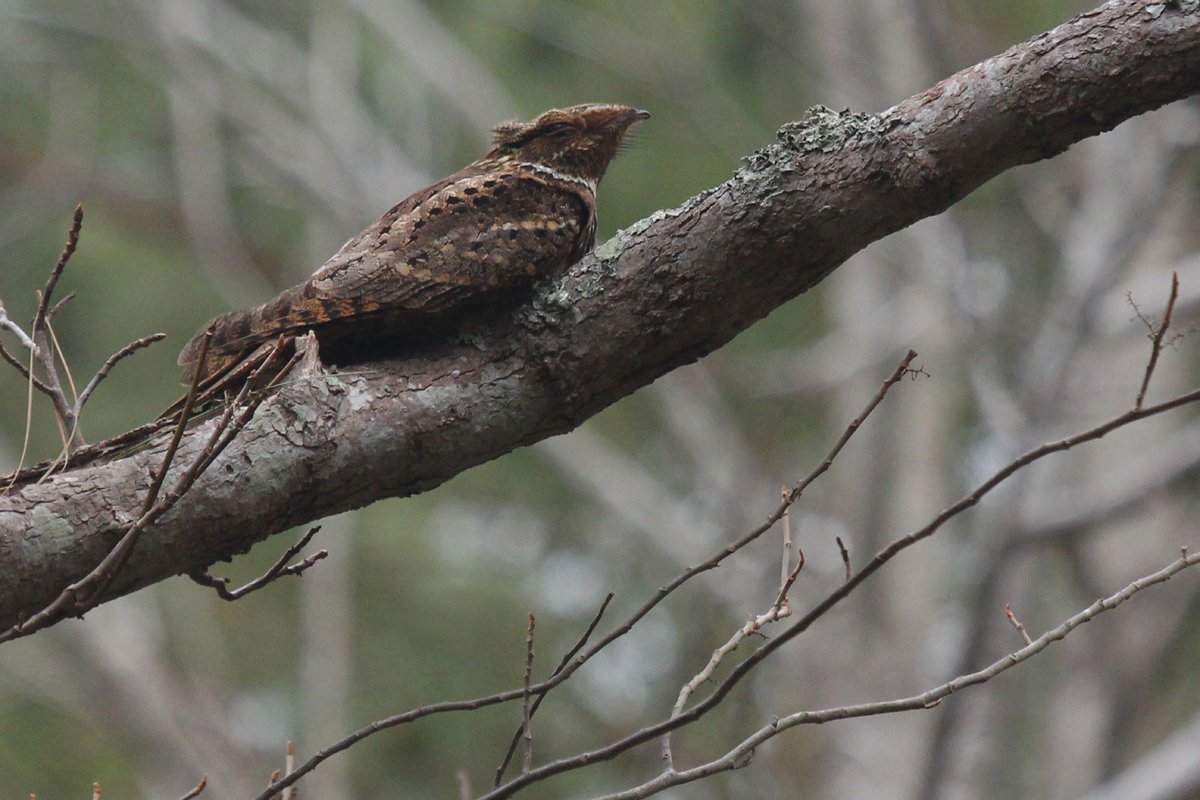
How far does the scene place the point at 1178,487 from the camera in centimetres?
773

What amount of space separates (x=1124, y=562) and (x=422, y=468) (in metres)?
9.68

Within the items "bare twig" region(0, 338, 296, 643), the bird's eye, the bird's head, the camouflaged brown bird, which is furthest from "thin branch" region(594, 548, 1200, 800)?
the bird's eye

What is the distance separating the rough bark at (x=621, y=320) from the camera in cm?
234

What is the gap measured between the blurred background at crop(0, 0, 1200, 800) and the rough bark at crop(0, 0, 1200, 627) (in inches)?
189

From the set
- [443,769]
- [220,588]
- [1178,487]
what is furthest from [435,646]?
[220,588]

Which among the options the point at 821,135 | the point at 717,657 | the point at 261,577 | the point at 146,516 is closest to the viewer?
the point at 146,516

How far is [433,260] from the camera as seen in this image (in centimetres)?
292

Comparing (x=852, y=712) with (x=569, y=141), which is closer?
(x=852, y=712)

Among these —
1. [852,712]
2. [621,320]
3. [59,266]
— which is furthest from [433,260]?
[852,712]

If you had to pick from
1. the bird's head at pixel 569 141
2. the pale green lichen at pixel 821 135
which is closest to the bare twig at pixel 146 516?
the pale green lichen at pixel 821 135

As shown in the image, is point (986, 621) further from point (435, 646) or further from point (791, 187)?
point (435, 646)

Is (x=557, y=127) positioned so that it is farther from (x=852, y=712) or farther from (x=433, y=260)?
(x=852, y=712)

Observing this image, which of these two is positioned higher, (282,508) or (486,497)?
(486,497)

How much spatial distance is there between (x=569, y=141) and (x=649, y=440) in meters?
11.2
